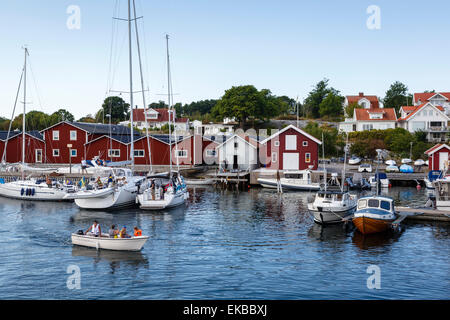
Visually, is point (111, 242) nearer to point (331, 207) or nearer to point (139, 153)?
point (331, 207)

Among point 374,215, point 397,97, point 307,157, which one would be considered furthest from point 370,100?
point 374,215

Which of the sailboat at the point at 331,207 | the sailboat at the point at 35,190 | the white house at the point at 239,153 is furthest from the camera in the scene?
the white house at the point at 239,153

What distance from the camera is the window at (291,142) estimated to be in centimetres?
6322

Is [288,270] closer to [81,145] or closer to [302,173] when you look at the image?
[302,173]

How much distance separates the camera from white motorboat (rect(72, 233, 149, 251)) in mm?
25572

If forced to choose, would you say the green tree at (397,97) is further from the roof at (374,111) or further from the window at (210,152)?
the window at (210,152)

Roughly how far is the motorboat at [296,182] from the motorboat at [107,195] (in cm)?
2083

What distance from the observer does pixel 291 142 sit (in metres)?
63.4

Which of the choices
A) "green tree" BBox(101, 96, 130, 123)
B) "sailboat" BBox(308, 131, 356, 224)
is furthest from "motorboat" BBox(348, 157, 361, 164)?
"green tree" BBox(101, 96, 130, 123)

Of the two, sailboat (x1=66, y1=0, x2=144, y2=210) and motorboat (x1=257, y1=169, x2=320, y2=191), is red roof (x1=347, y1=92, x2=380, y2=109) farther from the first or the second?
sailboat (x1=66, y1=0, x2=144, y2=210)

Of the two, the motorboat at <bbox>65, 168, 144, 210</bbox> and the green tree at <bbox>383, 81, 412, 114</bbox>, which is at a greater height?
the green tree at <bbox>383, 81, 412, 114</bbox>

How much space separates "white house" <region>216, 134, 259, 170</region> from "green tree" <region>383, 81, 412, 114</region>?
58.5 m

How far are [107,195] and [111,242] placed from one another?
14.8m

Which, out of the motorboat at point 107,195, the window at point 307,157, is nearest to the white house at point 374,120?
the window at point 307,157
